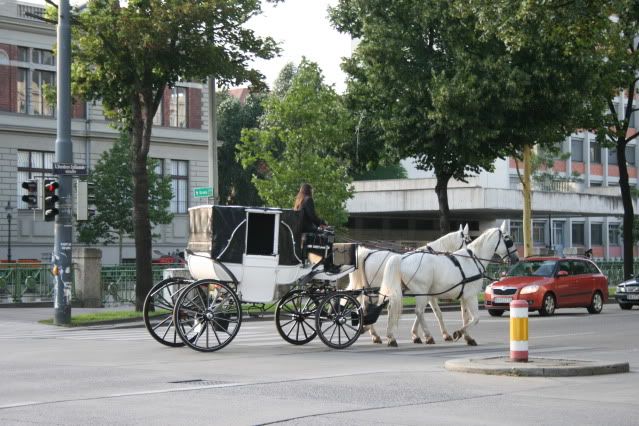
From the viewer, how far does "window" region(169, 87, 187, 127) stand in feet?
227

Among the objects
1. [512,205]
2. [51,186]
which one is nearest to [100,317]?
[51,186]

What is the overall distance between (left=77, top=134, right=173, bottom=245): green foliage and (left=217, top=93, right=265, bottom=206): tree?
20.0 meters

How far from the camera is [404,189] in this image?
66.2 meters

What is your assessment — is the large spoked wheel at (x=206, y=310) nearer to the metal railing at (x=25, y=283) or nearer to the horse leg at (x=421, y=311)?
the horse leg at (x=421, y=311)

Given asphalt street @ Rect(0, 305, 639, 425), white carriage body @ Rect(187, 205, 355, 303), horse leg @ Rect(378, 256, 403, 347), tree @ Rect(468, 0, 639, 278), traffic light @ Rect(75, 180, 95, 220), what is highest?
tree @ Rect(468, 0, 639, 278)

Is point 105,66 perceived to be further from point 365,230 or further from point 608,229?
point 608,229

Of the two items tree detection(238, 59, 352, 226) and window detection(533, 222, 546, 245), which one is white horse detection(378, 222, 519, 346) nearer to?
tree detection(238, 59, 352, 226)

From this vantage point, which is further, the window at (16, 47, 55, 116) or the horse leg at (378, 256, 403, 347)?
the window at (16, 47, 55, 116)

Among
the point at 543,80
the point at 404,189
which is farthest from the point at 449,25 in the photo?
the point at 404,189

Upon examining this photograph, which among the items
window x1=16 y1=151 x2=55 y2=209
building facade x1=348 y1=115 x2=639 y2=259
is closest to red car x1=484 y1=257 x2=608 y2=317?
building facade x1=348 y1=115 x2=639 y2=259

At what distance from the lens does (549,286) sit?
103 feet

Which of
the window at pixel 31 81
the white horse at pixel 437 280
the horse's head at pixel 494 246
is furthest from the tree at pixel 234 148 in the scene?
the white horse at pixel 437 280

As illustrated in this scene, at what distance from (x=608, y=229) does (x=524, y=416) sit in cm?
8927

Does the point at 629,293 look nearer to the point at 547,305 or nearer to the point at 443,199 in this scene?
the point at 547,305
